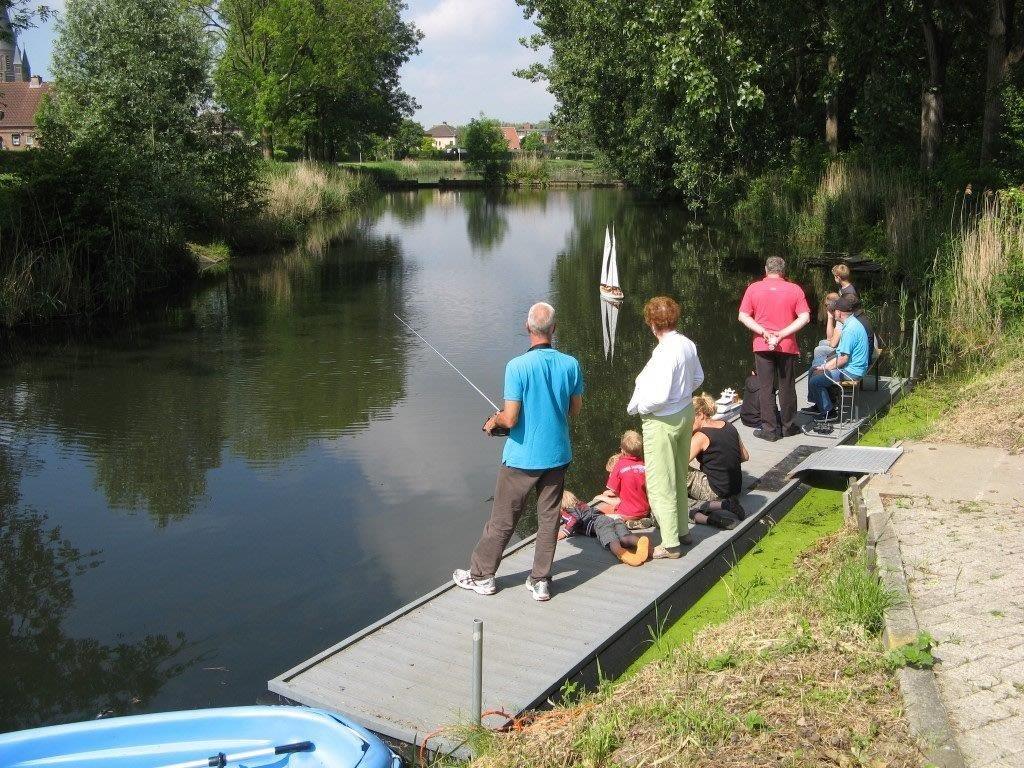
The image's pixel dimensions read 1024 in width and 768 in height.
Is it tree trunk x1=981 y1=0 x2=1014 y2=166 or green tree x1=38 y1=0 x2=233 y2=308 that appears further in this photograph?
green tree x1=38 y1=0 x2=233 y2=308

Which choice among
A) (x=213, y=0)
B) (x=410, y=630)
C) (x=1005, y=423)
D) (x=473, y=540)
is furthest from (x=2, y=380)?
(x=213, y=0)

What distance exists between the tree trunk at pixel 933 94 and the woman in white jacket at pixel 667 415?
16571 millimetres

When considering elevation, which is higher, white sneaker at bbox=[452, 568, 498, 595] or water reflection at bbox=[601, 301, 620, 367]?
water reflection at bbox=[601, 301, 620, 367]

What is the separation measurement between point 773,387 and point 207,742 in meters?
6.96

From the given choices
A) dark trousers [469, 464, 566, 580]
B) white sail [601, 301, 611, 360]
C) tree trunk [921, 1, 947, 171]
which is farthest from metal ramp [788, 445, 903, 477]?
tree trunk [921, 1, 947, 171]

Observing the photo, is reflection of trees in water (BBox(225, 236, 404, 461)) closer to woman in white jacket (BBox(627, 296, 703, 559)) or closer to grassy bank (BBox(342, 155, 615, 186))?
woman in white jacket (BBox(627, 296, 703, 559))

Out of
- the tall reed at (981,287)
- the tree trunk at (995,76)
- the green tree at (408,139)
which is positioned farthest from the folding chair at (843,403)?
the green tree at (408,139)

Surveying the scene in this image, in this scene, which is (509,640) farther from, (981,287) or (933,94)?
(933,94)

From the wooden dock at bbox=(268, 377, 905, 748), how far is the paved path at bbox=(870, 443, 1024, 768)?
4.51 feet

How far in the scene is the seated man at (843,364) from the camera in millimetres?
10398

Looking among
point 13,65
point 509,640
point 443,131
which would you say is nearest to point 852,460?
point 509,640

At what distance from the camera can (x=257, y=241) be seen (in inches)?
1200

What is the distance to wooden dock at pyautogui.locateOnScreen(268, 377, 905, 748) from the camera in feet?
17.7

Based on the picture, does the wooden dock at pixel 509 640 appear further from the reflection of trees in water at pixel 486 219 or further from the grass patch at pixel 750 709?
the reflection of trees in water at pixel 486 219
